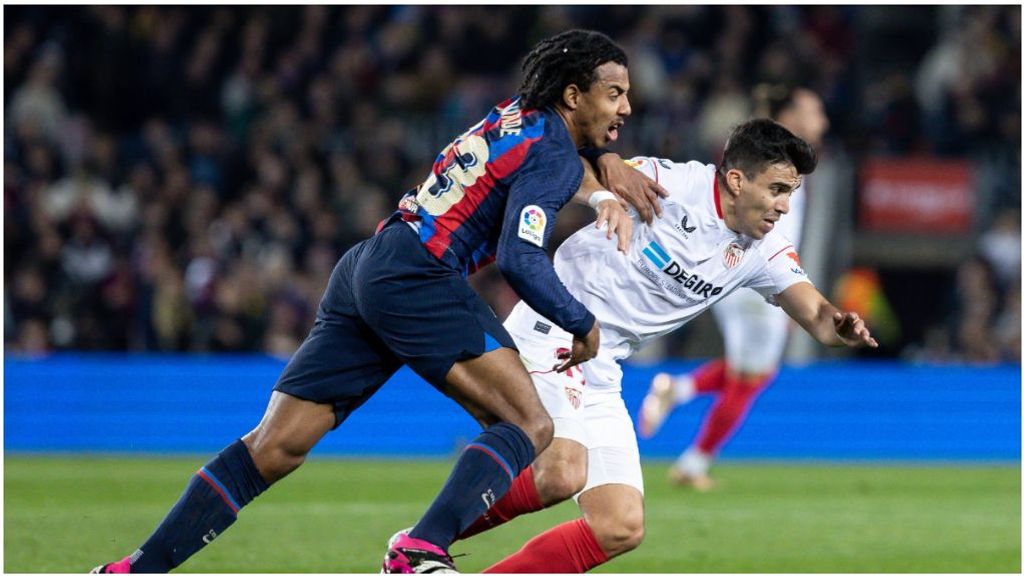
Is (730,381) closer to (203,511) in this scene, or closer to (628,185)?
(628,185)

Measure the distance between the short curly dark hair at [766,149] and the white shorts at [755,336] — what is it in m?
4.69

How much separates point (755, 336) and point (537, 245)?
5.73 metres

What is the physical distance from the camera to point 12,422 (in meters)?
12.1

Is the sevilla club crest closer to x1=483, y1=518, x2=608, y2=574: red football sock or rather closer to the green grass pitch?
x1=483, y1=518, x2=608, y2=574: red football sock

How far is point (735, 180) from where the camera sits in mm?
5465

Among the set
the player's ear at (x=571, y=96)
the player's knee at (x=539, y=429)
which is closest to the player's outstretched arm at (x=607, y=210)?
the player's ear at (x=571, y=96)

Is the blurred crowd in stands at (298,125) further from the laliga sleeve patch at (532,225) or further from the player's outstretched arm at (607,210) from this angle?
the laliga sleeve patch at (532,225)

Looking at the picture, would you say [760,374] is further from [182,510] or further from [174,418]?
[182,510]

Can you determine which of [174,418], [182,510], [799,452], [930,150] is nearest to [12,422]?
[174,418]

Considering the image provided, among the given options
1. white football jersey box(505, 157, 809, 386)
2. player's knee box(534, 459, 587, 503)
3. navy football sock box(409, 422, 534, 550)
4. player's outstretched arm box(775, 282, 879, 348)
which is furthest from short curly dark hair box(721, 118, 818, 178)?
navy football sock box(409, 422, 534, 550)

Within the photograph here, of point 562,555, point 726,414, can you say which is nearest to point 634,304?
point 562,555

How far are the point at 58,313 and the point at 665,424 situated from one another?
5195mm

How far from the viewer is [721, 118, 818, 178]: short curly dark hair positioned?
17.6 feet

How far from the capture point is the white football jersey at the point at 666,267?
5.51 meters
